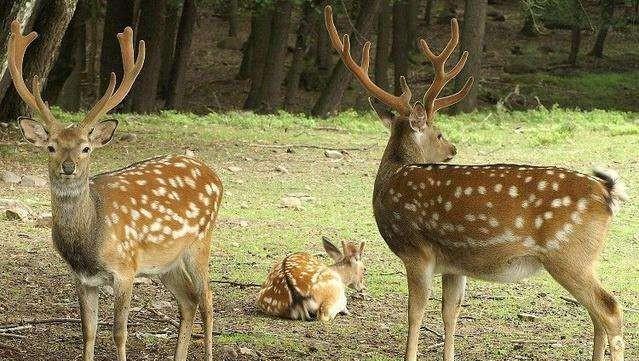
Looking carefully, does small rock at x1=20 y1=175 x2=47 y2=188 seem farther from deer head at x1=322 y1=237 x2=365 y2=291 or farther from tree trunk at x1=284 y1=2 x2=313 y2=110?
tree trunk at x1=284 y1=2 x2=313 y2=110

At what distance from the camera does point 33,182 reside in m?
12.0

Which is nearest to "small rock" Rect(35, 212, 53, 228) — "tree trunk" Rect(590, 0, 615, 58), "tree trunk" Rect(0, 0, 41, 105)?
"tree trunk" Rect(0, 0, 41, 105)

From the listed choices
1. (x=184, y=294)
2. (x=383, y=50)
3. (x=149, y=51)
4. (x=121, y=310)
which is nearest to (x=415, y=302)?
(x=184, y=294)

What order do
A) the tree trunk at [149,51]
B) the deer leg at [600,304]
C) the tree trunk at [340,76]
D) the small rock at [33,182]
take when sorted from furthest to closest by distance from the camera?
1. the tree trunk at [149,51]
2. the tree trunk at [340,76]
3. the small rock at [33,182]
4. the deer leg at [600,304]

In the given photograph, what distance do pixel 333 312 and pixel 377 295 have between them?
2.88 feet

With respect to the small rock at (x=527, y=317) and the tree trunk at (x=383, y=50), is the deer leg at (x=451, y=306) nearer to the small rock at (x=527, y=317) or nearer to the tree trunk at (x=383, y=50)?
the small rock at (x=527, y=317)

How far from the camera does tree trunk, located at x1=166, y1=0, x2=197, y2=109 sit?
22.5 meters

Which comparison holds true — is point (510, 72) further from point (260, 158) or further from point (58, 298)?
point (58, 298)

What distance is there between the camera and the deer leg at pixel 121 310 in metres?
5.94

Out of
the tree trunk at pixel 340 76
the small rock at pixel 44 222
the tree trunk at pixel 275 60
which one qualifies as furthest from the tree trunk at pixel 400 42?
the small rock at pixel 44 222

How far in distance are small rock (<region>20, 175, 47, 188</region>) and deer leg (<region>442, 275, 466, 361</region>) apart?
610 cm

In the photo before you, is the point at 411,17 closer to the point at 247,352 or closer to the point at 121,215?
the point at 247,352

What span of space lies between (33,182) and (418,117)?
5698mm

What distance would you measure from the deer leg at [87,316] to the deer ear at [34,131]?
2.42ft
